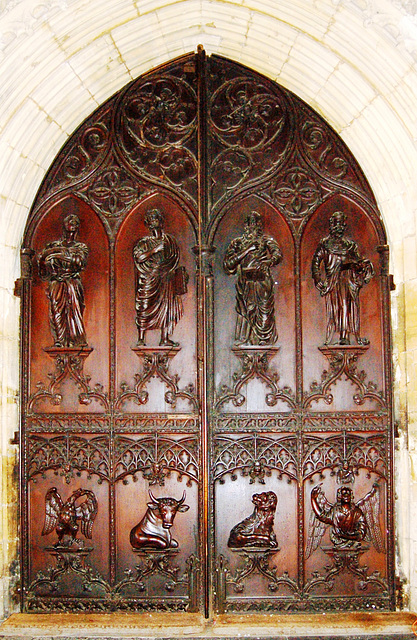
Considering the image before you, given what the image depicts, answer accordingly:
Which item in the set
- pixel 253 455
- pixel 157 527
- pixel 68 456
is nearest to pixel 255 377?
pixel 253 455

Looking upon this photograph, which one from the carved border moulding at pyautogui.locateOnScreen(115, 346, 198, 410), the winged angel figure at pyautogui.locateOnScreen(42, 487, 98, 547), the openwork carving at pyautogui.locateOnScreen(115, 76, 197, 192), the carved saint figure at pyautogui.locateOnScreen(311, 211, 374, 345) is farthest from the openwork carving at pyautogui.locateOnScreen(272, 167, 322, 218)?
the winged angel figure at pyautogui.locateOnScreen(42, 487, 98, 547)

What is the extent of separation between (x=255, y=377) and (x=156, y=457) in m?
1.10

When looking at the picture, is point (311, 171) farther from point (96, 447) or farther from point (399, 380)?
point (96, 447)

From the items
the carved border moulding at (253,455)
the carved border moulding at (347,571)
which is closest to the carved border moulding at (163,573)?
the carved border moulding at (253,455)

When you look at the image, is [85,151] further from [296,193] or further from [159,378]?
[159,378]

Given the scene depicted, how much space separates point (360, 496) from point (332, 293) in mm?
1766

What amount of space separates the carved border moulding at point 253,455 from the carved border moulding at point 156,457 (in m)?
0.21

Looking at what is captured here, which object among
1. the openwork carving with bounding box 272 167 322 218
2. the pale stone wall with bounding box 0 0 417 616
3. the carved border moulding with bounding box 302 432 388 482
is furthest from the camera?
the openwork carving with bounding box 272 167 322 218

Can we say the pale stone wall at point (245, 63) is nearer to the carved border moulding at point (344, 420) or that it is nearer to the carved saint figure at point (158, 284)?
→ the carved border moulding at point (344, 420)

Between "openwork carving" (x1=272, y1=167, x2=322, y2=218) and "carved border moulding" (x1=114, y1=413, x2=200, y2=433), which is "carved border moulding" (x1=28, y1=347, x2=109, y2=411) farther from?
"openwork carving" (x1=272, y1=167, x2=322, y2=218)

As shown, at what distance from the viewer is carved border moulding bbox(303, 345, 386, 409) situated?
615 cm

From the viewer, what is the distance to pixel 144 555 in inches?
239

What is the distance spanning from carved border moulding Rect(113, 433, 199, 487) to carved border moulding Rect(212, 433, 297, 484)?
207mm

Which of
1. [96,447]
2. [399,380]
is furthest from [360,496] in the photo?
[96,447]
